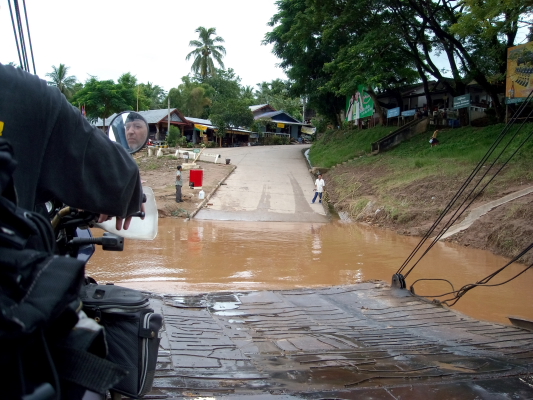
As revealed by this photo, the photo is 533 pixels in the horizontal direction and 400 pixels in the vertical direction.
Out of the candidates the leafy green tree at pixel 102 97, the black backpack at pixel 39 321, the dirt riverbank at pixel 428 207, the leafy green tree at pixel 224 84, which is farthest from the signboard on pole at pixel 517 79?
the leafy green tree at pixel 224 84

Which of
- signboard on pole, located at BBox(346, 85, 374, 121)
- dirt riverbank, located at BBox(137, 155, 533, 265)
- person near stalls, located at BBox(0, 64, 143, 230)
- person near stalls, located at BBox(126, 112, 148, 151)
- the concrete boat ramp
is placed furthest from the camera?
signboard on pole, located at BBox(346, 85, 374, 121)

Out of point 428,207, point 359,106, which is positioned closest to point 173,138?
point 359,106

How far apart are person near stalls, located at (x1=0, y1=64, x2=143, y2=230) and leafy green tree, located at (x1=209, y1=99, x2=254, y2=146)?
1785 inches

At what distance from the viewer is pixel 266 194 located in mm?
21859

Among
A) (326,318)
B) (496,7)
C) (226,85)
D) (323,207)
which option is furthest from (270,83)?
(326,318)

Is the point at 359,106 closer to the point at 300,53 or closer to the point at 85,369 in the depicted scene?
the point at 300,53

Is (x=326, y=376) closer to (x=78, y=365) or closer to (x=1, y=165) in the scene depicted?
(x=78, y=365)

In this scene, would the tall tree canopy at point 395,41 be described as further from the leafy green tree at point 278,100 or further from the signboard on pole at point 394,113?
the leafy green tree at point 278,100

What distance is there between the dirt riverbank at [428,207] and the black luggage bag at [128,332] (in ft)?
36.8

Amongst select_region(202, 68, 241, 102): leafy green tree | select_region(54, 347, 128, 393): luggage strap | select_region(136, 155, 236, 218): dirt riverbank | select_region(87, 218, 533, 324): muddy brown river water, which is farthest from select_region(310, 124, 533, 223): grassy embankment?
select_region(202, 68, 241, 102): leafy green tree

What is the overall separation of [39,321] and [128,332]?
70 centimetres

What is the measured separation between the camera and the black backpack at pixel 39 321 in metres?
1.07

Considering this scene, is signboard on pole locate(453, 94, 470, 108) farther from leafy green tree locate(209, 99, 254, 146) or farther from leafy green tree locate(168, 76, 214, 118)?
leafy green tree locate(168, 76, 214, 118)

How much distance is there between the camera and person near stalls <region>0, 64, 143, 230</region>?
1.40 m
